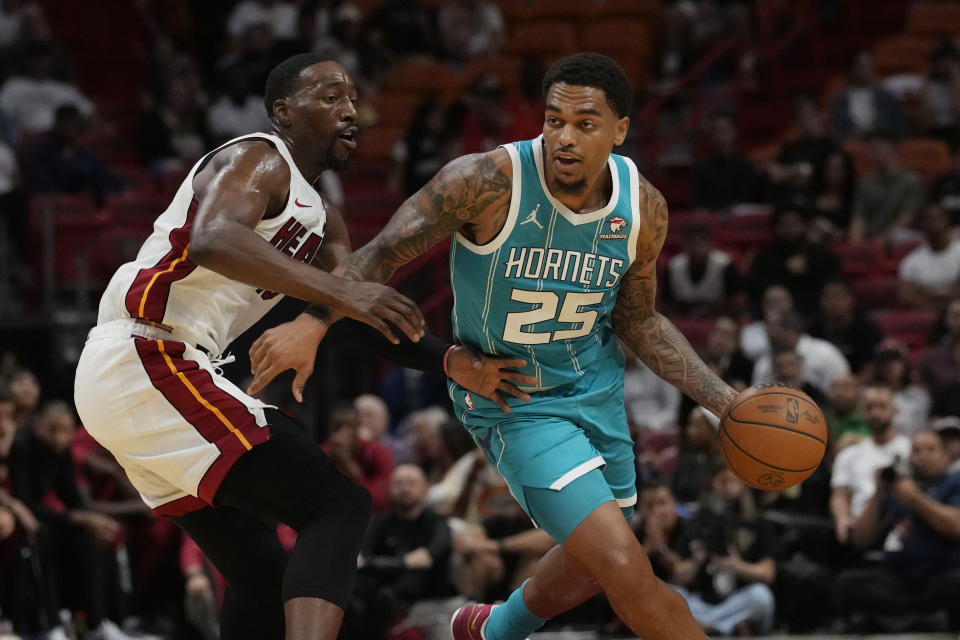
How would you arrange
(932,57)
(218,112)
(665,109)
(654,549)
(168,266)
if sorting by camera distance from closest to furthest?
(168,266), (654,549), (932,57), (218,112), (665,109)

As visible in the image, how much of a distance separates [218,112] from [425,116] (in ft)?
7.58

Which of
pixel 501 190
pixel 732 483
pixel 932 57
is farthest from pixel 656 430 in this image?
pixel 501 190

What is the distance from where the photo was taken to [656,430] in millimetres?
10609

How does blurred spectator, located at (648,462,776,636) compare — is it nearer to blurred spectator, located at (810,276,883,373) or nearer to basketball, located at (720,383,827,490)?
blurred spectator, located at (810,276,883,373)

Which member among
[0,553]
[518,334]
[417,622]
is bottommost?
[417,622]

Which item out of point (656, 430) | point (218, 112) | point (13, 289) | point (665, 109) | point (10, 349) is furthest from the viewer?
point (665, 109)

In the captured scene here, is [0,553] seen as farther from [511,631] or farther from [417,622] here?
[511,631]

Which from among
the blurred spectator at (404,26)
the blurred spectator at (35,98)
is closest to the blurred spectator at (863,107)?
the blurred spectator at (404,26)

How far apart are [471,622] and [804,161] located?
309 inches

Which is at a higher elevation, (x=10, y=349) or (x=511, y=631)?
(x=511, y=631)

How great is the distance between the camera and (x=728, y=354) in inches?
408

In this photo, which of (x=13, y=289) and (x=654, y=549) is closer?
(x=654, y=549)

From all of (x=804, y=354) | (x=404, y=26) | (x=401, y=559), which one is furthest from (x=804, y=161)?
(x=401, y=559)

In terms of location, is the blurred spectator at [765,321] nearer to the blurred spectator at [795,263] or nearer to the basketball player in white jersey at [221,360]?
the blurred spectator at [795,263]
